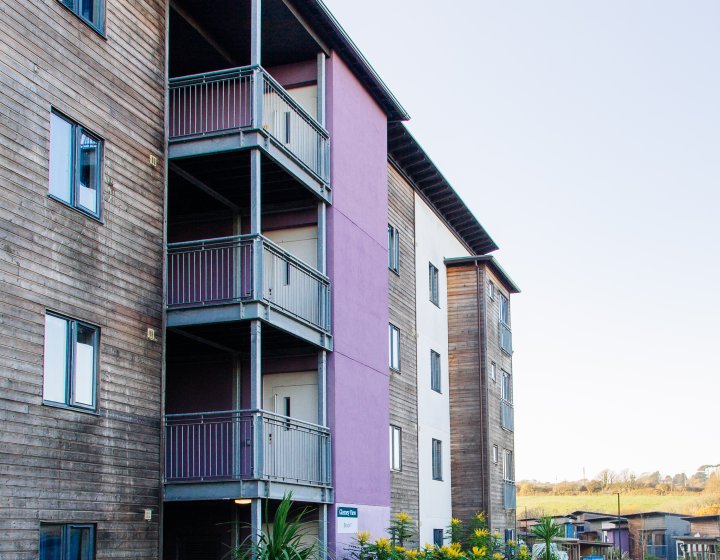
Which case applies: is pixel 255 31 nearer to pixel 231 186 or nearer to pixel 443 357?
pixel 231 186

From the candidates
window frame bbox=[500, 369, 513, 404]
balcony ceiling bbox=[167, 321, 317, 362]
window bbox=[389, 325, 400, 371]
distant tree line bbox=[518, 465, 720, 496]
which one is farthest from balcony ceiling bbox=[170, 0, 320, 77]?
distant tree line bbox=[518, 465, 720, 496]

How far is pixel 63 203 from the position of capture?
14766 mm

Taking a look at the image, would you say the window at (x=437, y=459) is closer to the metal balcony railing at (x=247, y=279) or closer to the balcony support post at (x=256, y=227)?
the metal balcony railing at (x=247, y=279)

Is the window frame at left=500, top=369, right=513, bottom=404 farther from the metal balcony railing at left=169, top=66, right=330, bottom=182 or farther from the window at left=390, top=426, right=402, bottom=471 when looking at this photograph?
the metal balcony railing at left=169, top=66, right=330, bottom=182

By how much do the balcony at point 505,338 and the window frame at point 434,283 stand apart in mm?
6816

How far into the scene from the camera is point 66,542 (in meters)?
14.1

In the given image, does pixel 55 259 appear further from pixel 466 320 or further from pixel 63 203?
pixel 466 320

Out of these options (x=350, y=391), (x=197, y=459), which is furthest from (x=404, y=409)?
(x=197, y=459)

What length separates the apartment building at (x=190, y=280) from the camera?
1407 cm

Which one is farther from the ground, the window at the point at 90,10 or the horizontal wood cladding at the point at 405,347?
the window at the point at 90,10

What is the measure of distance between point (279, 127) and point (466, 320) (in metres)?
18.5

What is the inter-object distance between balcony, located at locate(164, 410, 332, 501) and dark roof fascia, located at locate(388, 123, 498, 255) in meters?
11.1

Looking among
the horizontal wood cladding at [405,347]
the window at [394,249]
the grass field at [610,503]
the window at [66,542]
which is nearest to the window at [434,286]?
the horizontal wood cladding at [405,347]

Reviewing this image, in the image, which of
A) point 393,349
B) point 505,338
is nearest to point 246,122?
point 393,349
